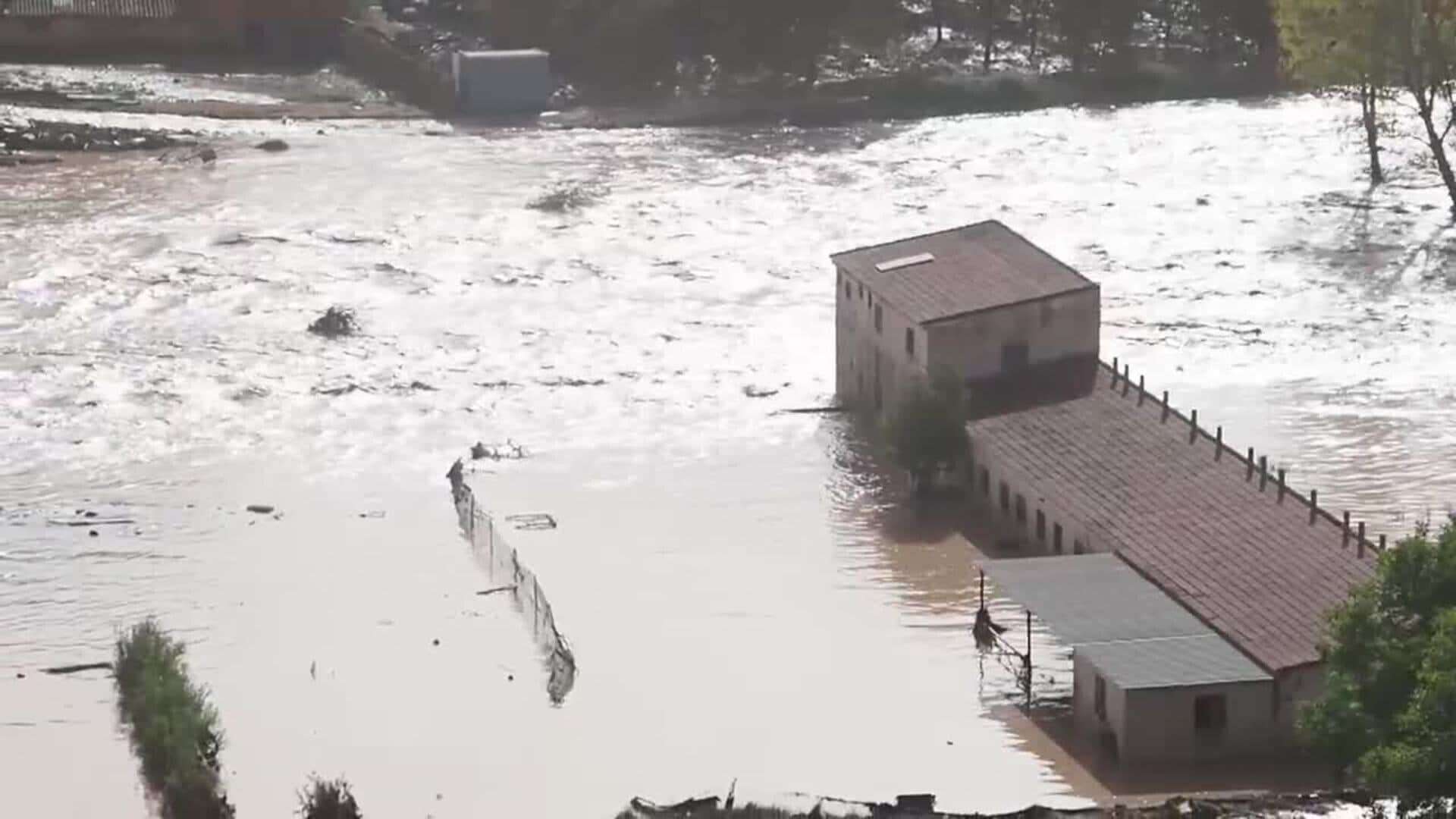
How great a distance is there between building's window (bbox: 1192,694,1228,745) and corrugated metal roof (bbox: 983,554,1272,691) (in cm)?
21

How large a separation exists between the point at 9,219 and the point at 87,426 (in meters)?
13.3

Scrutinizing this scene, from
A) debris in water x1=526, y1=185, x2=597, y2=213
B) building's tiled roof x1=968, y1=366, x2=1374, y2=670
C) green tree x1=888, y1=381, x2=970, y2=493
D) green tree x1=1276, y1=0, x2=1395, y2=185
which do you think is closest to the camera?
building's tiled roof x1=968, y1=366, x2=1374, y2=670

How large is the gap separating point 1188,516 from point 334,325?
53.9 ft

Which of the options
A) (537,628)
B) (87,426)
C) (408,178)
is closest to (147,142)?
(408,178)

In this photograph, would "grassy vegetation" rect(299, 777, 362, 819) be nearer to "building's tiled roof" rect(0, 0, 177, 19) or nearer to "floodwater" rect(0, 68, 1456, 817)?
"floodwater" rect(0, 68, 1456, 817)

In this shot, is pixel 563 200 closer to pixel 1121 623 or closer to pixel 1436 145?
pixel 1436 145

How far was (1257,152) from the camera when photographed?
53.4m

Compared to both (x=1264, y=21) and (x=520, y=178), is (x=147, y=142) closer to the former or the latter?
(x=520, y=178)

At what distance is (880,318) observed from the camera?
1341 inches

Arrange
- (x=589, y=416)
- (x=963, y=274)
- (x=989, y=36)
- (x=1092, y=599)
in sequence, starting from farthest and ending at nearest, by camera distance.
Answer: (x=989, y=36), (x=589, y=416), (x=963, y=274), (x=1092, y=599)

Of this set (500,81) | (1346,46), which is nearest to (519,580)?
(1346,46)

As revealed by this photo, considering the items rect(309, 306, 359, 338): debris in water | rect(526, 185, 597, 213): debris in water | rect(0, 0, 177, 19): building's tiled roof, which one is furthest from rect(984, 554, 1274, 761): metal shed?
rect(0, 0, 177, 19): building's tiled roof

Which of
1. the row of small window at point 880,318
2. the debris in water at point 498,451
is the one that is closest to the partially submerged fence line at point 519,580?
the debris in water at point 498,451

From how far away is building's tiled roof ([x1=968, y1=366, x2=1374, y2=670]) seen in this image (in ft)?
78.7
